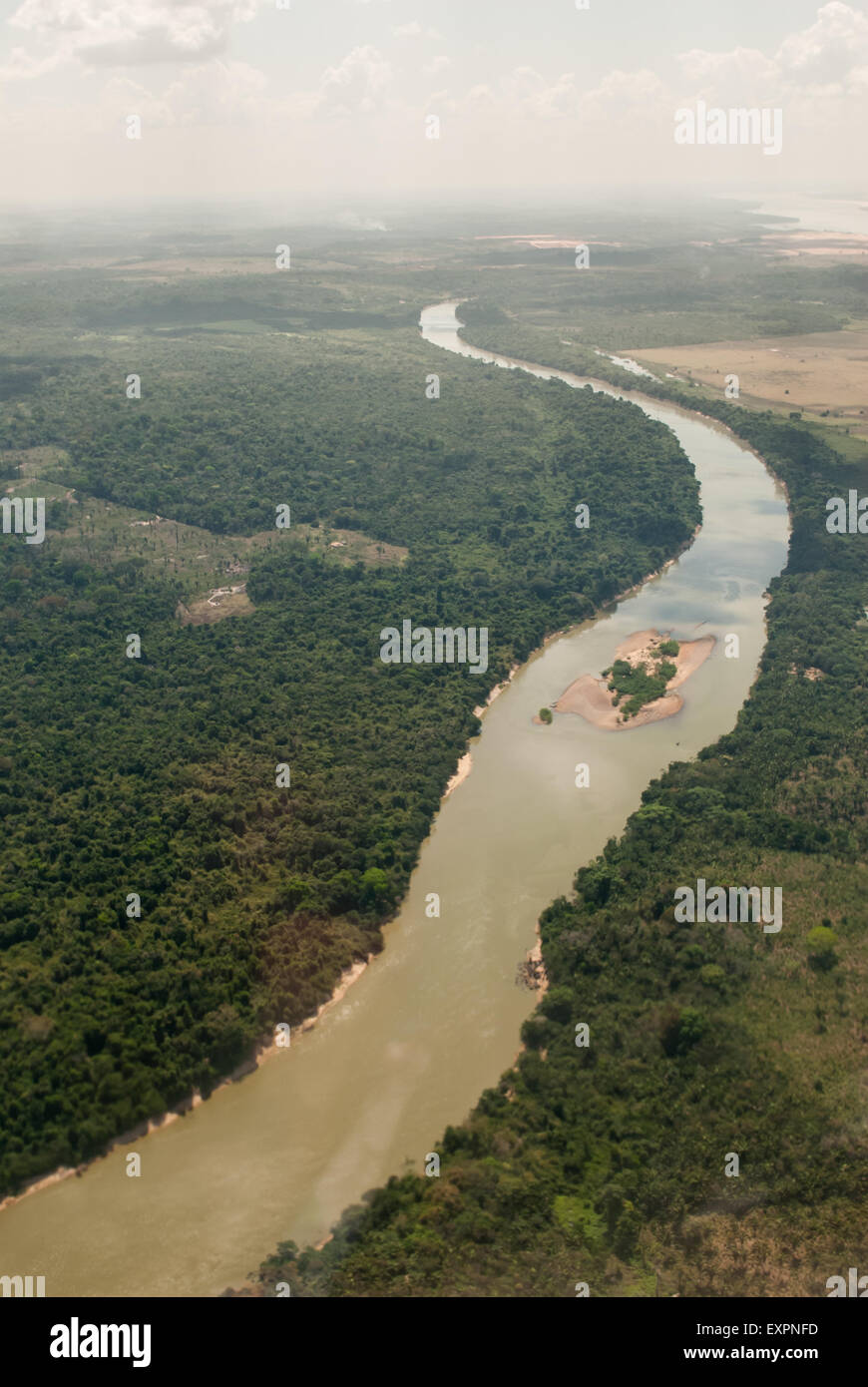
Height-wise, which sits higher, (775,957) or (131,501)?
(131,501)

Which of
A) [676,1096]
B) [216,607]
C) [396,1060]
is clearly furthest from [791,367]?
[676,1096]

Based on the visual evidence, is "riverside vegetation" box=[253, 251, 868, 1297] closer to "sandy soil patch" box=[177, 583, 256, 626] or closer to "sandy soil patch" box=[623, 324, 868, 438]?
"sandy soil patch" box=[177, 583, 256, 626]

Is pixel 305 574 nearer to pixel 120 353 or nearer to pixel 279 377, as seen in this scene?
pixel 279 377

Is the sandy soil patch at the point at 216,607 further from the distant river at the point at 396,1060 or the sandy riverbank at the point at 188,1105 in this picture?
the sandy riverbank at the point at 188,1105

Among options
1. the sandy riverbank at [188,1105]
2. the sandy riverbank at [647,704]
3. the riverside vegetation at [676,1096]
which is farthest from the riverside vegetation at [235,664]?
the riverside vegetation at [676,1096]

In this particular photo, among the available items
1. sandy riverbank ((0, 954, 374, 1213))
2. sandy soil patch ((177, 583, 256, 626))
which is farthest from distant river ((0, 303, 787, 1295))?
sandy soil patch ((177, 583, 256, 626))

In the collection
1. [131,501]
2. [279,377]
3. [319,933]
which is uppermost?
[279,377]

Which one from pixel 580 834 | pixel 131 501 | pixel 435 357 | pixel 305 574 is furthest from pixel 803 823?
pixel 435 357
